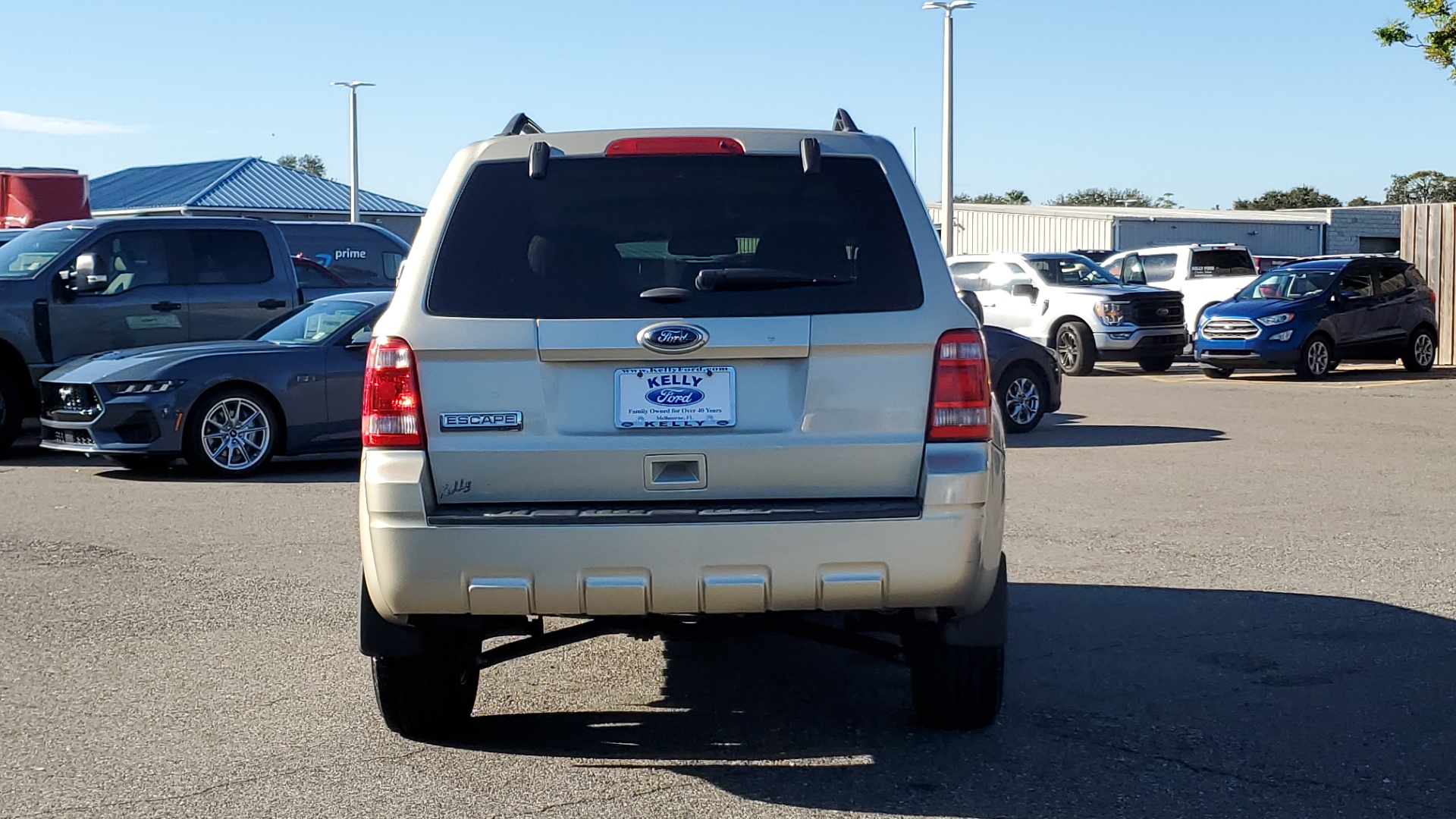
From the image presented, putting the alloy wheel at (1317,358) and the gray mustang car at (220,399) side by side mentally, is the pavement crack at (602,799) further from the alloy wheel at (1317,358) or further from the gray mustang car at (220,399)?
the alloy wheel at (1317,358)

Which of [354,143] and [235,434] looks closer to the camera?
[235,434]

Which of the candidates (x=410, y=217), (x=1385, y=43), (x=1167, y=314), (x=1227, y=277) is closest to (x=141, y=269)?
(x=1167, y=314)

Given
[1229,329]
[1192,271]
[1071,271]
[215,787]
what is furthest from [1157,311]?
[215,787]

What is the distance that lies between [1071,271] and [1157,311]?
72.7 inches

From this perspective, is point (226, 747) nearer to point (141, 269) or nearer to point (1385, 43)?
point (141, 269)

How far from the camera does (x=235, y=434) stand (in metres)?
12.5

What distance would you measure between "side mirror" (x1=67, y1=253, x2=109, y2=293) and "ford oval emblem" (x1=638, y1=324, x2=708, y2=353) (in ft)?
36.6

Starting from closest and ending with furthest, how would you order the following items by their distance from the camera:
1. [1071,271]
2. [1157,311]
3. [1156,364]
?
[1157,311]
[1156,364]
[1071,271]

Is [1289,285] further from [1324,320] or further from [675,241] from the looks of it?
[675,241]

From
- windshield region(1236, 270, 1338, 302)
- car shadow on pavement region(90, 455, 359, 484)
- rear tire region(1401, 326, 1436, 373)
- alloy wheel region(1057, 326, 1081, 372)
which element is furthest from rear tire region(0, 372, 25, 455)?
rear tire region(1401, 326, 1436, 373)

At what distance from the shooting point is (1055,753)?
5.02m

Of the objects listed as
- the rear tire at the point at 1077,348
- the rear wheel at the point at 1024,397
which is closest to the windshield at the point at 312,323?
the rear wheel at the point at 1024,397

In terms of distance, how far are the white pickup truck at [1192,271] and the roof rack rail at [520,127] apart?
23963 mm

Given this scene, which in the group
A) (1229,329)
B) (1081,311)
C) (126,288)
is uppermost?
(126,288)
